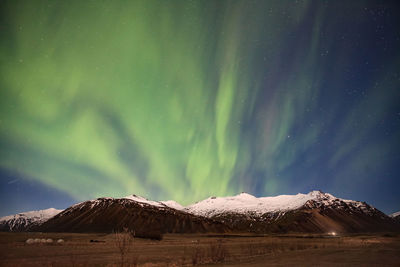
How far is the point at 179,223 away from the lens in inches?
7712

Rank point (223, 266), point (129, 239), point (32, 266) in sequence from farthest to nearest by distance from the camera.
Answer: point (32, 266), point (223, 266), point (129, 239)

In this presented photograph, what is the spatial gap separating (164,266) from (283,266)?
1016cm

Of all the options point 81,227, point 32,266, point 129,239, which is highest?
point 81,227

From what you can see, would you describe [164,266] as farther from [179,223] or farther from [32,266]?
[179,223]

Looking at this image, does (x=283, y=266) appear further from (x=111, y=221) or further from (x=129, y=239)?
(x=111, y=221)

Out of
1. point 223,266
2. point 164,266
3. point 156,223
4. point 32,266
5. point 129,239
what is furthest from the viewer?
point 156,223

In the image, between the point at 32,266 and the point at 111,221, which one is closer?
the point at 32,266

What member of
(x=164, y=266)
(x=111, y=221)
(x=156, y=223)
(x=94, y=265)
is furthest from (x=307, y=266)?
(x=111, y=221)

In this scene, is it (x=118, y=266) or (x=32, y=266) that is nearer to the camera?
(x=118, y=266)

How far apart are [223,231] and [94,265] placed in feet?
602

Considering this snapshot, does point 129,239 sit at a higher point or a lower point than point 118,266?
higher

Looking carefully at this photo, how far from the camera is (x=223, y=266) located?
17.5 meters

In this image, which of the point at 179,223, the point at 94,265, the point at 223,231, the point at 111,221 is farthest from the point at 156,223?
the point at 94,265

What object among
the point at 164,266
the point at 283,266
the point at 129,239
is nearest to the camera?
the point at 129,239
